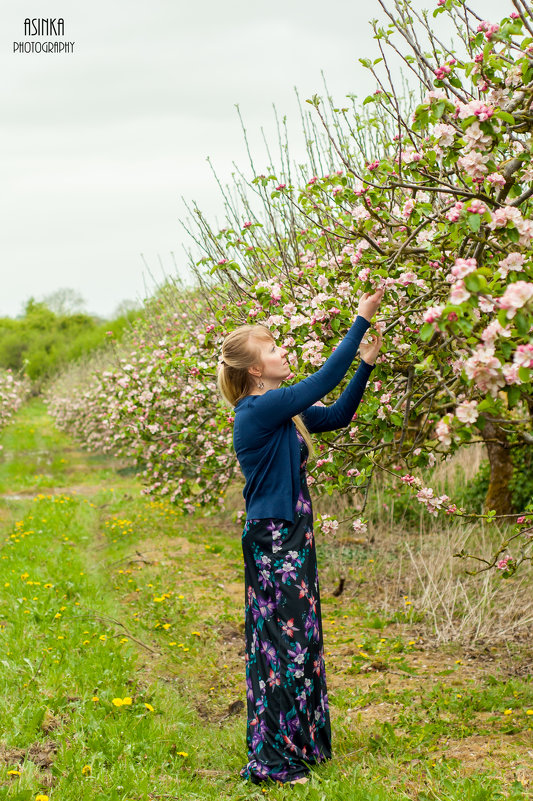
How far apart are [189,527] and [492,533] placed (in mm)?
4619

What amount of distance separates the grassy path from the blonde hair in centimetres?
160

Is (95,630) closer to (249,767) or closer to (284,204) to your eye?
(249,767)

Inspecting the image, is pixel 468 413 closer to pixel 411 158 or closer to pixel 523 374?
pixel 523 374

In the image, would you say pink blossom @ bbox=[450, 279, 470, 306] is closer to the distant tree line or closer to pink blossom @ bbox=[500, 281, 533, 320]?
pink blossom @ bbox=[500, 281, 533, 320]

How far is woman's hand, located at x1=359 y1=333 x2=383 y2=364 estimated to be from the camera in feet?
10.3

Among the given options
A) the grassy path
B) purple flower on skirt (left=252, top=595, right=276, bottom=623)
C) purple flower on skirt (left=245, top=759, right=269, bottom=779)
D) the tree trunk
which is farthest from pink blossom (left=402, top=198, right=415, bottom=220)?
the tree trunk

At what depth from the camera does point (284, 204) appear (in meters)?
6.43

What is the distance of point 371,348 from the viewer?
3135 mm

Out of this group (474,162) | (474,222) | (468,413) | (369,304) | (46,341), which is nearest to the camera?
(468,413)

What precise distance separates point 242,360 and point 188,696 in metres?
2.52

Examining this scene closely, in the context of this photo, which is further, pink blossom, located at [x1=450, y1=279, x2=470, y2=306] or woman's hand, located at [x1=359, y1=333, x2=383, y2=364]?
woman's hand, located at [x1=359, y1=333, x2=383, y2=364]

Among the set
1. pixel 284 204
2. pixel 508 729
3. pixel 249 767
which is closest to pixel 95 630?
pixel 249 767

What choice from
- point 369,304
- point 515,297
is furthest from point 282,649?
point 515,297

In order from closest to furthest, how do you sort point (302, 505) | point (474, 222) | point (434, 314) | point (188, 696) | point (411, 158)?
point (434, 314) → point (474, 222) → point (411, 158) → point (302, 505) → point (188, 696)
